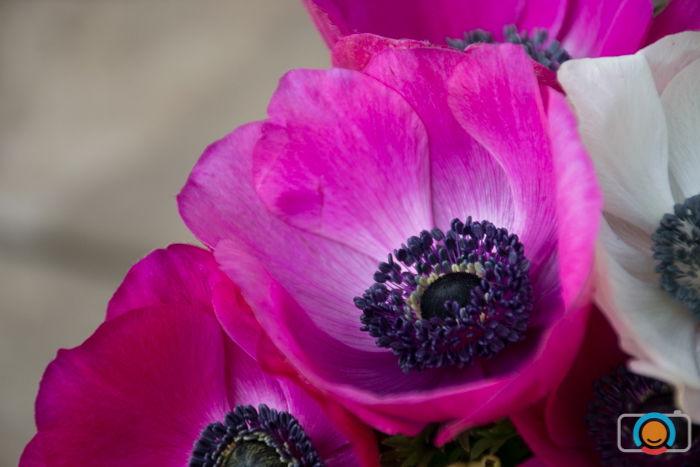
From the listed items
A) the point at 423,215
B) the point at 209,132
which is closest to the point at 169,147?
the point at 209,132

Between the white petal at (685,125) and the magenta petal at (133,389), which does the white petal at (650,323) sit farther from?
the magenta petal at (133,389)

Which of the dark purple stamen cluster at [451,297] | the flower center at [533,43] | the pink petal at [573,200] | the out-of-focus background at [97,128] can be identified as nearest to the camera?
the pink petal at [573,200]

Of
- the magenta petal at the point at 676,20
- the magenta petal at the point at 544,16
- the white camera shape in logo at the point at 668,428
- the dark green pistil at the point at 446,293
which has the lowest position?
the white camera shape in logo at the point at 668,428

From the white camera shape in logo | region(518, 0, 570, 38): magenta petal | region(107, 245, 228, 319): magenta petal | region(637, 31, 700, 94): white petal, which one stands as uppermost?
region(518, 0, 570, 38): magenta petal

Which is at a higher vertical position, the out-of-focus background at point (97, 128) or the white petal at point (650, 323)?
the out-of-focus background at point (97, 128)

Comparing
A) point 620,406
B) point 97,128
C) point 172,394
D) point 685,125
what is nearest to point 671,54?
point 685,125

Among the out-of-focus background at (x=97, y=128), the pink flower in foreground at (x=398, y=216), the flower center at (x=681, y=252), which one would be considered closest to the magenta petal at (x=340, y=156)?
the pink flower in foreground at (x=398, y=216)

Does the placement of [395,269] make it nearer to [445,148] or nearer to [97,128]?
[445,148]

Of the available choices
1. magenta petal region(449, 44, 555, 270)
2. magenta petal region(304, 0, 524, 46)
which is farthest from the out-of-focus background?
magenta petal region(449, 44, 555, 270)

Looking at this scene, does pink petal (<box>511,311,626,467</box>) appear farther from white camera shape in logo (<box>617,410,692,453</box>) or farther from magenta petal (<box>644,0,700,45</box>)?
magenta petal (<box>644,0,700,45</box>)
